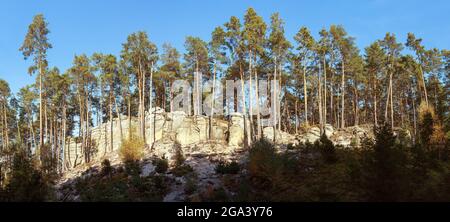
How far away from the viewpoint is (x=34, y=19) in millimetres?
28234

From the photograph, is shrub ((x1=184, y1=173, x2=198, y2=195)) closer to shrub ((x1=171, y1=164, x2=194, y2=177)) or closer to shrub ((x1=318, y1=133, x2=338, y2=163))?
shrub ((x1=171, y1=164, x2=194, y2=177))

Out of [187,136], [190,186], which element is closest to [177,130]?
[187,136]

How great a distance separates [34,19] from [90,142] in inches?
629

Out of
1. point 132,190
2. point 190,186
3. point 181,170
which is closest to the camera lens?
point 190,186

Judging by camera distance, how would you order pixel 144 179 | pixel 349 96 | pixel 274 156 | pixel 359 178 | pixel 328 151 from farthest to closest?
pixel 349 96 → pixel 144 179 → pixel 328 151 → pixel 274 156 → pixel 359 178

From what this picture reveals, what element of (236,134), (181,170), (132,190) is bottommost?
(132,190)

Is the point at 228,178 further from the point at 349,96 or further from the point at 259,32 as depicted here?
the point at 349,96

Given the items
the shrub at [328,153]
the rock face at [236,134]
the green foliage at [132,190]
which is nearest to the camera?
the green foliage at [132,190]

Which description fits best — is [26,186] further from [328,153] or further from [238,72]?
[238,72]

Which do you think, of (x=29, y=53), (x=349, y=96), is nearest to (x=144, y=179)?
(x=29, y=53)

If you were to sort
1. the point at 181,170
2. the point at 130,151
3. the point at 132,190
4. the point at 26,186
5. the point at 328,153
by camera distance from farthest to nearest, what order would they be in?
the point at 130,151 < the point at 181,170 < the point at 328,153 < the point at 132,190 < the point at 26,186

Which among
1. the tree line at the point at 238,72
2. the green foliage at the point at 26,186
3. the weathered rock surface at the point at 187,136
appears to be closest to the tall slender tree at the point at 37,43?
the tree line at the point at 238,72

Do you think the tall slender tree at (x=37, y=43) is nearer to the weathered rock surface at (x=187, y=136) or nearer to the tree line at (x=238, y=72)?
the tree line at (x=238, y=72)

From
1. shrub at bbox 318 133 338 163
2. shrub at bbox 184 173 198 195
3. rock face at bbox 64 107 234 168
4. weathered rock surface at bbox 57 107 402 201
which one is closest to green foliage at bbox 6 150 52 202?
shrub at bbox 184 173 198 195
